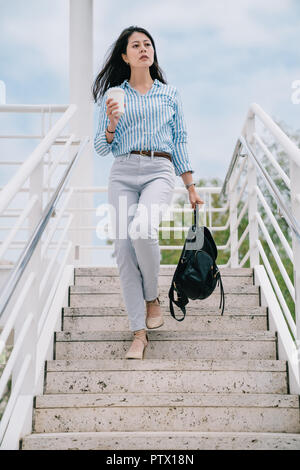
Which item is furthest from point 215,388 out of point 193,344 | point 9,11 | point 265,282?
point 9,11

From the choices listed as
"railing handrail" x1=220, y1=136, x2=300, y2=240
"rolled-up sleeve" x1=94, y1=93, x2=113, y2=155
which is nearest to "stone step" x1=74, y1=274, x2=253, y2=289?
"railing handrail" x1=220, y1=136, x2=300, y2=240

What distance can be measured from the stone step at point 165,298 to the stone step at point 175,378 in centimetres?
75

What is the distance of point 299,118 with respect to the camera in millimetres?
12188

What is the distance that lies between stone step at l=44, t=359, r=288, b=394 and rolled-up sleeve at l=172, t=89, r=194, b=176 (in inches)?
36.0

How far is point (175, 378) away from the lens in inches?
88.7

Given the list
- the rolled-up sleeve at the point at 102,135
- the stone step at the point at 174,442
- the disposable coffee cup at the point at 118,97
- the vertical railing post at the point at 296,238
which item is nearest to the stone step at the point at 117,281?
the rolled-up sleeve at the point at 102,135

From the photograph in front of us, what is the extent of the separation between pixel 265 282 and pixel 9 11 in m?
20.3

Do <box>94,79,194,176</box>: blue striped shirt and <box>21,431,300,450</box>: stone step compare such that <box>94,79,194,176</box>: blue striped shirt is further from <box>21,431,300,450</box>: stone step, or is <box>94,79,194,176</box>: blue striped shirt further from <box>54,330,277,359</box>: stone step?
<box>21,431,300,450</box>: stone step

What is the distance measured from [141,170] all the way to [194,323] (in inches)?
33.8

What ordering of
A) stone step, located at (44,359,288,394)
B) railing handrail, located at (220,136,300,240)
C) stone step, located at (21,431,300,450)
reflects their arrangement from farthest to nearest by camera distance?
stone step, located at (44,359,288,394) → railing handrail, located at (220,136,300,240) → stone step, located at (21,431,300,450)

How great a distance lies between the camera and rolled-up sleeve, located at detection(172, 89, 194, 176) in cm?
262

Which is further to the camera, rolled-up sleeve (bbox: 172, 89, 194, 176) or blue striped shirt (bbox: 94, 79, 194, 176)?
rolled-up sleeve (bbox: 172, 89, 194, 176)
